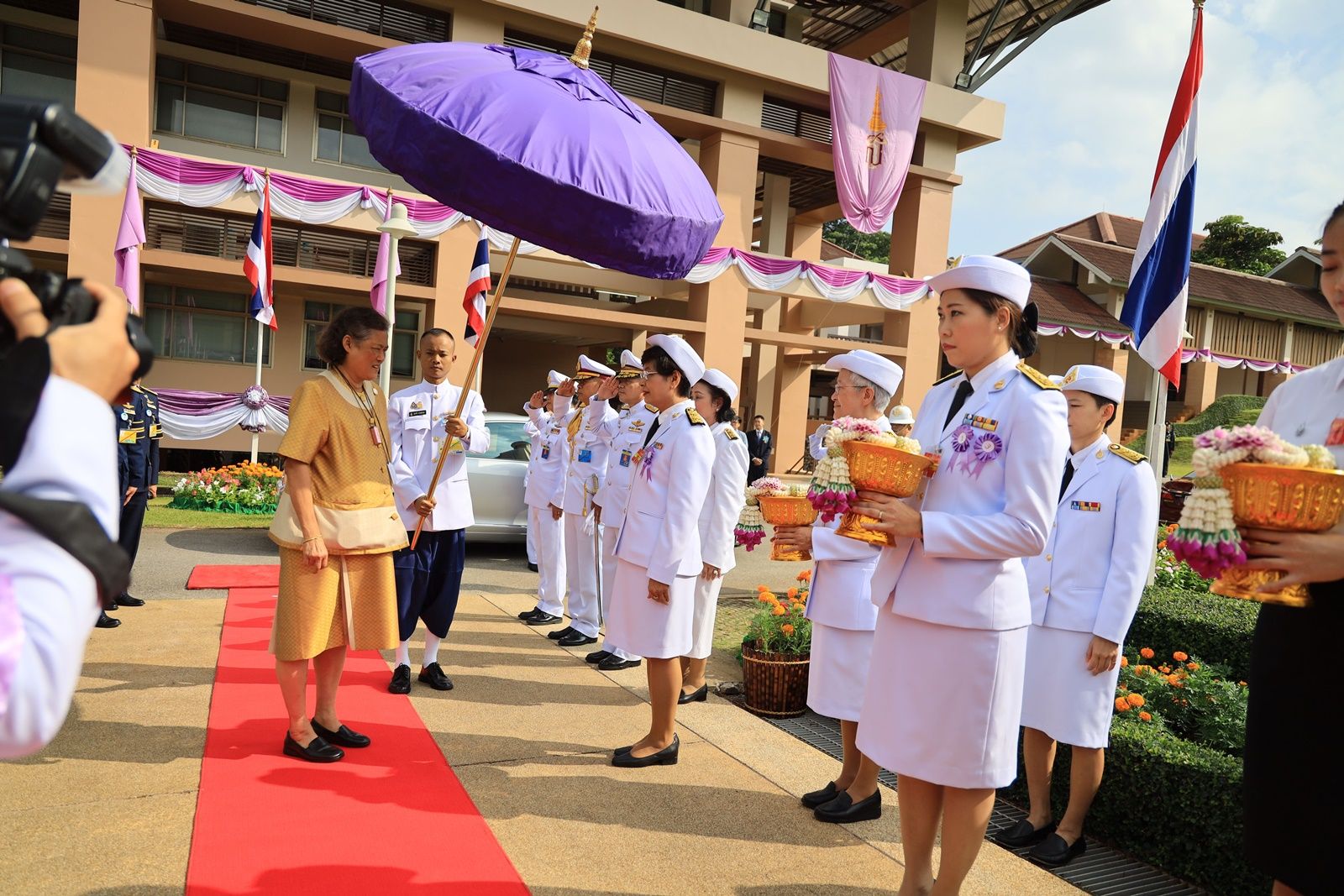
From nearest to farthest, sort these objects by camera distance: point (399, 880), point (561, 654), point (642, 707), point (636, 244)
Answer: point (399, 880)
point (636, 244)
point (642, 707)
point (561, 654)

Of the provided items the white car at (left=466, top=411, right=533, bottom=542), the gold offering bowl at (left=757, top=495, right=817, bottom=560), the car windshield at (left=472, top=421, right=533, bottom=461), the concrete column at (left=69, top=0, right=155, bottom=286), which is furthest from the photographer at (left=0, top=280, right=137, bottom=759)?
the concrete column at (left=69, top=0, right=155, bottom=286)

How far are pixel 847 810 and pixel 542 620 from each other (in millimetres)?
3956

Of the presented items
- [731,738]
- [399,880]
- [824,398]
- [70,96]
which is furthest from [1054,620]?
[824,398]

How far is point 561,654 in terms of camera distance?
20.8ft

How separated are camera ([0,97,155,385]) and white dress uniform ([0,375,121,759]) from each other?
0.13m

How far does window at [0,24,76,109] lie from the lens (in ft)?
52.4

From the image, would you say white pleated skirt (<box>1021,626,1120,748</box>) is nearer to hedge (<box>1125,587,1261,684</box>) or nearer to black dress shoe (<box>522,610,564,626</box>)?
hedge (<box>1125,587,1261,684</box>)

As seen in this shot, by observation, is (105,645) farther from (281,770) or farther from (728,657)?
(728,657)

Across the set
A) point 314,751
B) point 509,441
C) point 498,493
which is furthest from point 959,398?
point 509,441

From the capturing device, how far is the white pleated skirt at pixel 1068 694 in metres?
3.55

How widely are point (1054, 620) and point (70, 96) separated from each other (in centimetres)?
1957

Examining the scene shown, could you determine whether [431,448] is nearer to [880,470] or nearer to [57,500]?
[880,470]

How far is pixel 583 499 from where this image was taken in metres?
7.50

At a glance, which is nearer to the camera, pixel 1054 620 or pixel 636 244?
pixel 636 244
